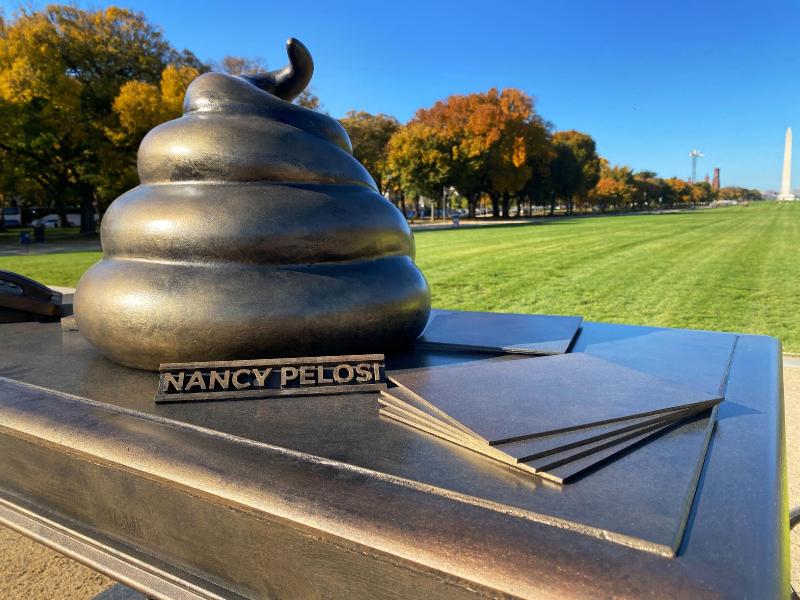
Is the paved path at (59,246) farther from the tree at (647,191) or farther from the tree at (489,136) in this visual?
the tree at (647,191)

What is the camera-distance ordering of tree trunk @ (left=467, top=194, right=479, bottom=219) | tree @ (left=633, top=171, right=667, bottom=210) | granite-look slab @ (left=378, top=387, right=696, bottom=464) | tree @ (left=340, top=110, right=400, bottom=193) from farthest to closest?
tree @ (left=633, top=171, right=667, bottom=210)
tree trunk @ (left=467, top=194, right=479, bottom=219)
tree @ (left=340, top=110, right=400, bottom=193)
granite-look slab @ (left=378, top=387, right=696, bottom=464)

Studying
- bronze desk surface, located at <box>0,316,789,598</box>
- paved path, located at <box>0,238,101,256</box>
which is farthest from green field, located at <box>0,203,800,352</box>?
bronze desk surface, located at <box>0,316,789,598</box>

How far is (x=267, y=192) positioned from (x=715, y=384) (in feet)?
7.63

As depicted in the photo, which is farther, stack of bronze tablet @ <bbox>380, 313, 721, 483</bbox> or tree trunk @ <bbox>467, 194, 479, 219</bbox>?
tree trunk @ <bbox>467, 194, 479, 219</bbox>

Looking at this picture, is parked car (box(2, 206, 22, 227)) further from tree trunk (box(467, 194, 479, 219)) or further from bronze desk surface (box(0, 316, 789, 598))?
bronze desk surface (box(0, 316, 789, 598))

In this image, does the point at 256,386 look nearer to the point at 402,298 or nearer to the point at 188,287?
the point at 188,287

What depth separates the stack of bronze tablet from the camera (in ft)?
6.02

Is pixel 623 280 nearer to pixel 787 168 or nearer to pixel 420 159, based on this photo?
pixel 420 159

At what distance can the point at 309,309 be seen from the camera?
269 centimetres

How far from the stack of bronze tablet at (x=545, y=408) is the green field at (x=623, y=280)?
6.21 metres

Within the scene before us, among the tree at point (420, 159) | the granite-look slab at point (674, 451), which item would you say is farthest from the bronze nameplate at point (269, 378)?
the tree at point (420, 159)

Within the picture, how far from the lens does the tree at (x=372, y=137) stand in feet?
175

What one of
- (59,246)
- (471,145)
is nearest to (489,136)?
(471,145)

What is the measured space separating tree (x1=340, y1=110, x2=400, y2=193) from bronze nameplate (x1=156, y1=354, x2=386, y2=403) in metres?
48.8
